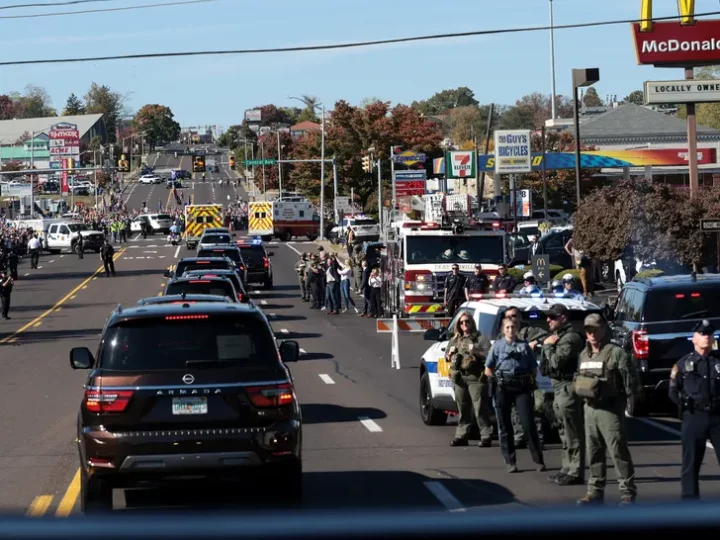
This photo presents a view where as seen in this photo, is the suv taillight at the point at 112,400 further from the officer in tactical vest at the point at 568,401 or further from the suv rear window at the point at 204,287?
the suv rear window at the point at 204,287

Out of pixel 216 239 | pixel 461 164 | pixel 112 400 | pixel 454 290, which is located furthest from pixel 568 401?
pixel 461 164

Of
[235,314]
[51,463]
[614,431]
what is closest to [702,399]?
[614,431]

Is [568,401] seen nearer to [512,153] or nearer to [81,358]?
[81,358]

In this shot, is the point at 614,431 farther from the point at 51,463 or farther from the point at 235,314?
the point at 51,463

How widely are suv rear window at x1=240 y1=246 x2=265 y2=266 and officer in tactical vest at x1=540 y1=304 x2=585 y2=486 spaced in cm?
3559

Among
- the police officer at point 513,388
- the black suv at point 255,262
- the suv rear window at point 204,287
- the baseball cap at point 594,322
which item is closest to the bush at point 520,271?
the suv rear window at point 204,287

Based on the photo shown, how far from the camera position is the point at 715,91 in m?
39.4

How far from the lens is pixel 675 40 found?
39.6 m

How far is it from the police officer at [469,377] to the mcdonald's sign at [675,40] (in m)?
28.0

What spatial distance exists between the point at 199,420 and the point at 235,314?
0.96m

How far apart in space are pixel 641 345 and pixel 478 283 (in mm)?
12779

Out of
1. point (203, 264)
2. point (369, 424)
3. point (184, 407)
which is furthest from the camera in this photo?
point (203, 264)

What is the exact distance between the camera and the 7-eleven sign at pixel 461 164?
2601 inches

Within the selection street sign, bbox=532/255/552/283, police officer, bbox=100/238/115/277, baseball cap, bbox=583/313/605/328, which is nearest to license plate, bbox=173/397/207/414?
baseball cap, bbox=583/313/605/328
